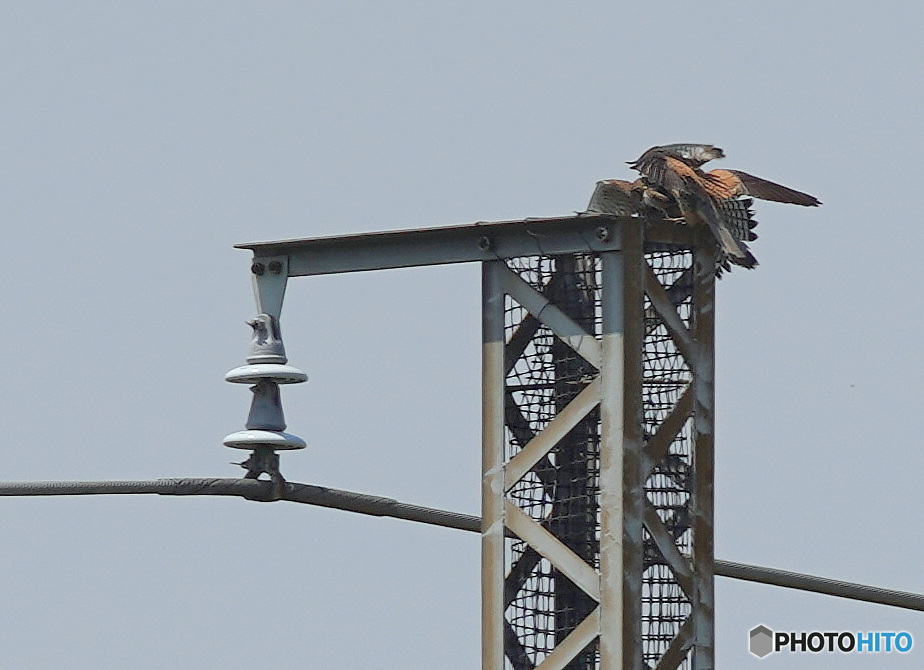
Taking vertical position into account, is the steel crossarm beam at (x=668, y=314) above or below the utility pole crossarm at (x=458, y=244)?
below

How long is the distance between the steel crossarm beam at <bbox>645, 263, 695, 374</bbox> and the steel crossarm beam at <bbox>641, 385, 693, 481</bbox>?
0.29m

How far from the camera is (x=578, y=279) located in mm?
20953

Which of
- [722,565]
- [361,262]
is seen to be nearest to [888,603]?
[722,565]

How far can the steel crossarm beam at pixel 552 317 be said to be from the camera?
20312 millimetres

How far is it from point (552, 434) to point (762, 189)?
257 centimetres

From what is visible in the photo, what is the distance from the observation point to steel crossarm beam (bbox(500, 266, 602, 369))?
66.6ft

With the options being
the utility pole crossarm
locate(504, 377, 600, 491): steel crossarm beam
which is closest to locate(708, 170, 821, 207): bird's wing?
the utility pole crossarm

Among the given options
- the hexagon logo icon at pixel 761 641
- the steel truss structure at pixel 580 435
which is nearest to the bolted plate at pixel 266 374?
the steel truss structure at pixel 580 435

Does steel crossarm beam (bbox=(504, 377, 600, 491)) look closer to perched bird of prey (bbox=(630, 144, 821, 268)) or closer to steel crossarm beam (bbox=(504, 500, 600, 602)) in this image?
steel crossarm beam (bbox=(504, 500, 600, 602))

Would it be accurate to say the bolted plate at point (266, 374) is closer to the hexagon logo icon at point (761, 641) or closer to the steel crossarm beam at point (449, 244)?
the steel crossarm beam at point (449, 244)

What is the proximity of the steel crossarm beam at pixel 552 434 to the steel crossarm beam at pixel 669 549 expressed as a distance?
768 millimetres

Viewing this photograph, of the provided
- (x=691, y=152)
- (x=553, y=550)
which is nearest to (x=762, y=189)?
(x=691, y=152)

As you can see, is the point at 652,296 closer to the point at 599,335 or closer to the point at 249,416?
the point at 599,335

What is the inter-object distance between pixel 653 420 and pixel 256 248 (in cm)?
317
